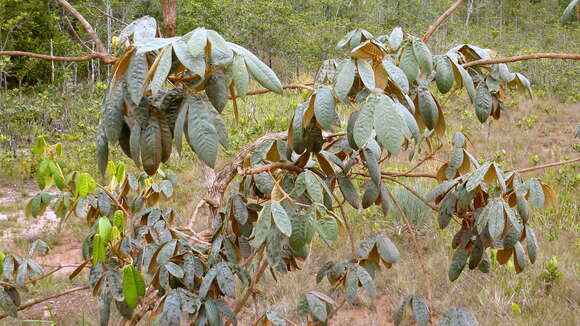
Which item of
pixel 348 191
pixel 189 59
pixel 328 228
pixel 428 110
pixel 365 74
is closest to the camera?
pixel 189 59

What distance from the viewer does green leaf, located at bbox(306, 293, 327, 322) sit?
1.14 m

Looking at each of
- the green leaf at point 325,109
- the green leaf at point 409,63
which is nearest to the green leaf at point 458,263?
the green leaf at point 409,63

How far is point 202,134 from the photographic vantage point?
679 millimetres

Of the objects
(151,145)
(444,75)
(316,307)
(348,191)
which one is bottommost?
(316,307)

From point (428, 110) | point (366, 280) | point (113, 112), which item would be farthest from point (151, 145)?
point (366, 280)

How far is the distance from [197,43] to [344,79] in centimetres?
23

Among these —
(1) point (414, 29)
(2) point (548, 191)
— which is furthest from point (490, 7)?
(2) point (548, 191)

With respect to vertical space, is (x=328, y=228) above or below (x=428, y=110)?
below

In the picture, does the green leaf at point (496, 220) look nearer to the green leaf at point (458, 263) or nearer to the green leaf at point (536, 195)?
the green leaf at point (536, 195)

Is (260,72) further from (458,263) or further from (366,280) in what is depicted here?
(458,263)

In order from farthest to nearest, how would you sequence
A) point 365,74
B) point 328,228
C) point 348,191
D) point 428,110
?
1. point 348,191
2. point 428,110
3. point 328,228
4. point 365,74

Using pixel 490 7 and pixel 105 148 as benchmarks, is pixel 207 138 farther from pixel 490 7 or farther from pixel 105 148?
pixel 490 7

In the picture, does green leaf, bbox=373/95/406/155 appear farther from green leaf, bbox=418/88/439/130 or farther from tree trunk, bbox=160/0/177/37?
tree trunk, bbox=160/0/177/37

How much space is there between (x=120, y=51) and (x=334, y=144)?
2.12 ft
